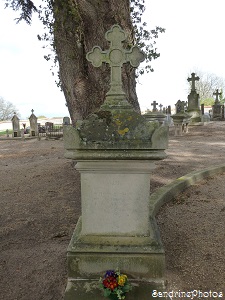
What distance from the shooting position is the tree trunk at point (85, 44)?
4.97 m

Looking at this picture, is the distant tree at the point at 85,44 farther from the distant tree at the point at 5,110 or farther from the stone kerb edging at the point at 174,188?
the distant tree at the point at 5,110

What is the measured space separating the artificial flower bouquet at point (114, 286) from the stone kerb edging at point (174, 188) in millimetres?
1289

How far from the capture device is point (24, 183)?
587 cm

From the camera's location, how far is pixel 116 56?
8.16 feet

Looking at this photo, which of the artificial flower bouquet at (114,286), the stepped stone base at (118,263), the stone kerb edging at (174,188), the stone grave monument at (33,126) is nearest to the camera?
the artificial flower bouquet at (114,286)

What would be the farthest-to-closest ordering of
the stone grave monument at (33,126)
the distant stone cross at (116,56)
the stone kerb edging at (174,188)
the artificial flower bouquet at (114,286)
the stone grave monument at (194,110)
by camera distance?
1. the stone grave monument at (33,126)
2. the stone grave monument at (194,110)
3. the stone kerb edging at (174,188)
4. the distant stone cross at (116,56)
5. the artificial flower bouquet at (114,286)

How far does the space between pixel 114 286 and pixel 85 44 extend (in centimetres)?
458

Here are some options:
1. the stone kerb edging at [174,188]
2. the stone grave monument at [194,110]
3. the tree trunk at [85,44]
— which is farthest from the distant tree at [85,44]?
the stone grave monument at [194,110]

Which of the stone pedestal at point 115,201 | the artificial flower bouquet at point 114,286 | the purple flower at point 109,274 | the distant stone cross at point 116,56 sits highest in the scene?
the distant stone cross at point 116,56

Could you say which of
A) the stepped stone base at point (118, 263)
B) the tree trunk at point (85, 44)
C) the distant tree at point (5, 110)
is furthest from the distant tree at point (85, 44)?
the distant tree at point (5, 110)

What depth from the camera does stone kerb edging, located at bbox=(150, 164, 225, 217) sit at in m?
3.84

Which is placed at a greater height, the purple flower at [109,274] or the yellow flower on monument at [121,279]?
the purple flower at [109,274]

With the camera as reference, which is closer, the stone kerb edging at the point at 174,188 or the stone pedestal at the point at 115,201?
the stone pedestal at the point at 115,201

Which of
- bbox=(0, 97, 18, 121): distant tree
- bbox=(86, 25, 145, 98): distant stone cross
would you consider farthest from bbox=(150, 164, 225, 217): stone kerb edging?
bbox=(0, 97, 18, 121): distant tree
